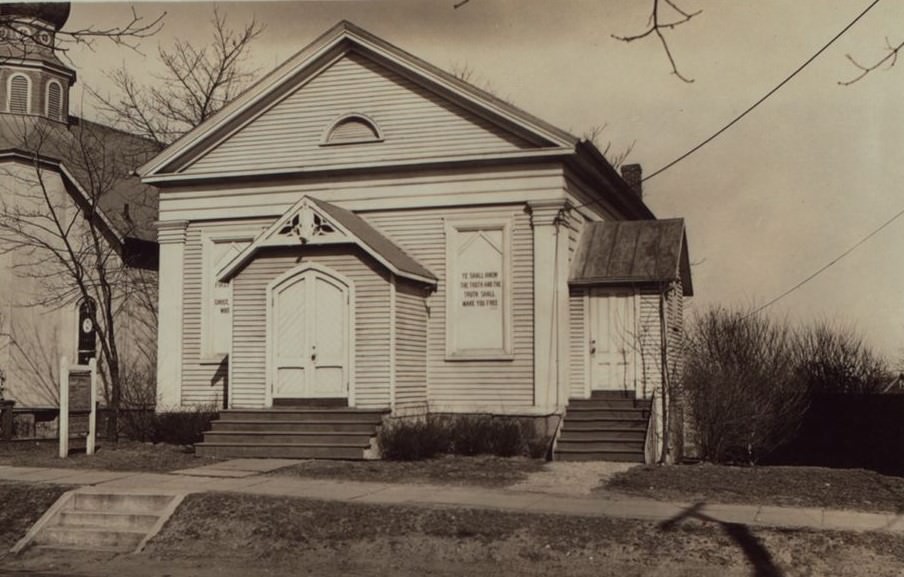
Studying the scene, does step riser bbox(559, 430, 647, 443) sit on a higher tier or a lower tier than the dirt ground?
higher

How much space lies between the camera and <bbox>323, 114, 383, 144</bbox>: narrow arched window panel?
21.1m

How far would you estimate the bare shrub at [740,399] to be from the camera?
18.5 m

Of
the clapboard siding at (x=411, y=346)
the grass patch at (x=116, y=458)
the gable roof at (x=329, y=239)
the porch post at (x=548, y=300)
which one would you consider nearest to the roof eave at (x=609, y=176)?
the porch post at (x=548, y=300)

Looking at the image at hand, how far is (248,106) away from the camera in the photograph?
2162cm

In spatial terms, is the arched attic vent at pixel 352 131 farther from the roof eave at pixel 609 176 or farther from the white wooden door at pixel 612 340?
the white wooden door at pixel 612 340

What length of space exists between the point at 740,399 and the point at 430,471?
632 centimetres

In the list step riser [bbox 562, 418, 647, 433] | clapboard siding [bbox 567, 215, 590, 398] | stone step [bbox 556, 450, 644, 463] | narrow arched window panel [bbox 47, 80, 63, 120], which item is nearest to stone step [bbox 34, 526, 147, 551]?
stone step [bbox 556, 450, 644, 463]

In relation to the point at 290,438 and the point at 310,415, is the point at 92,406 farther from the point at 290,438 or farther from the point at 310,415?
the point at 310,415

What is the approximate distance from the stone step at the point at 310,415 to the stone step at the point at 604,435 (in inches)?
137

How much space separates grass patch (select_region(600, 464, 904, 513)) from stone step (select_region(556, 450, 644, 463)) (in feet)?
4.44

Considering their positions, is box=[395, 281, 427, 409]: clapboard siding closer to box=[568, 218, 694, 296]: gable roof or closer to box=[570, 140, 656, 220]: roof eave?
box=[568, 218, 694, 296]: gable roof

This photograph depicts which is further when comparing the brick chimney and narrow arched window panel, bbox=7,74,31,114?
narrow arched window panel, bbox=7,74,31,114

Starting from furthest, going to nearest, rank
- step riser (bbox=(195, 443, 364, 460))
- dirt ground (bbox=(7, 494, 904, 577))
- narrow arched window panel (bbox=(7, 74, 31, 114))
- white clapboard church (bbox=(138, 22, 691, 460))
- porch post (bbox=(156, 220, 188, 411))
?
narrow arched window panel (bbox=(7, 74, 31, 114)) < porch post (bbox=(156, 220, 188, 411)) < white clapboard church (bbox=(138, 22, 691, 460)) < step riser (bbox=(195, 443, 364, 460)) < dirt ground (bbox=(7, 494, 904, 577))

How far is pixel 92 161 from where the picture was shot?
26.8 m
